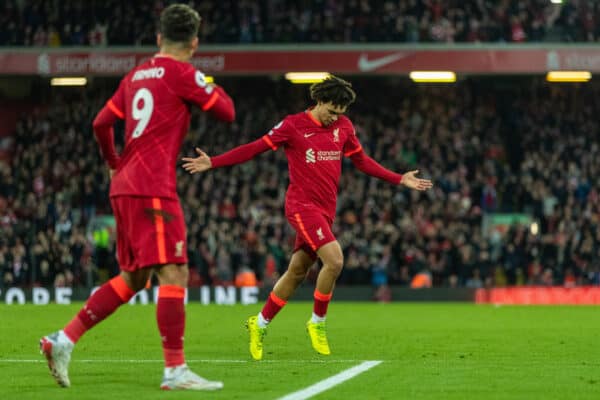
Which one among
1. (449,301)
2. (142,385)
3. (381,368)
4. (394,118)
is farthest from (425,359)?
(394,118)

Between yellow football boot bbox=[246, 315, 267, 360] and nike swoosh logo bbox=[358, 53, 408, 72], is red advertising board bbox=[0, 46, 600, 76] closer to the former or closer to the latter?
nike swoosh logo bbox=[358, 53, 408, 72]

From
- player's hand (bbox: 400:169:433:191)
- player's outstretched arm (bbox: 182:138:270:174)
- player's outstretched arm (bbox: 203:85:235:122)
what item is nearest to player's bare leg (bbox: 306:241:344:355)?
player's hand (bbox: 400:169:433:191)

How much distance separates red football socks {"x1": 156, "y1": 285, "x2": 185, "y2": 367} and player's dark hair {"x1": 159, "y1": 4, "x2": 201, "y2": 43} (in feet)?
5.22

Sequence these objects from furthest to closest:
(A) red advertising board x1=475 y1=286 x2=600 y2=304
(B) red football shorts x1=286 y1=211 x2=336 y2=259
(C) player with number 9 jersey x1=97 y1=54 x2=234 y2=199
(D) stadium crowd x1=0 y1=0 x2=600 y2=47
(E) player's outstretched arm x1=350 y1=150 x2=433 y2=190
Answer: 1. (D) stadium crowd x1=0 y1=0 x2=600 y2=47
2. (A) red advertising board x1=475 y1=286 x2=600 y2=304
3. (E) player's outstretched arm x1=350 y1=150 x2=433 y2=190
4. (B) red football shorts x1=286 y1=211 x2=336 y2=259
5. (C) player with number 9 jersey x1=97 y1=54 x2=234 y2=199

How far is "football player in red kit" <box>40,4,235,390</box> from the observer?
26.8 feet

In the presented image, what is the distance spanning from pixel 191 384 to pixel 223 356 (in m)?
3.51

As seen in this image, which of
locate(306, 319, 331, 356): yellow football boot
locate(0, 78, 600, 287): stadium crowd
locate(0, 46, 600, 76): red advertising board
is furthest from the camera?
locate(0, 46, 600, 76): red advertising board

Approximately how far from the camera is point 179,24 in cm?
816

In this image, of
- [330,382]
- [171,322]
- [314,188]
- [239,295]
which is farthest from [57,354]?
[239,295]

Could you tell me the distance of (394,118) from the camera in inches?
1497

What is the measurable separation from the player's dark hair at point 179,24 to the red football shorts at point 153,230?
1.04 meters

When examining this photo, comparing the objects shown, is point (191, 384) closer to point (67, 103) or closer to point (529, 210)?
point (529, 210)

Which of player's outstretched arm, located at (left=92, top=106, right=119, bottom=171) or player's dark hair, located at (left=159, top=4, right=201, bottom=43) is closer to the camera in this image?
player's dark hair, located at (left=159, top=4, right=201, bottom=43)

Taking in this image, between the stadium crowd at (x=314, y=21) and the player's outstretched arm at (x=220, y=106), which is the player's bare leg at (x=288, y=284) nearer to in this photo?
the player's outstretched arm at (x=220, y=106)
